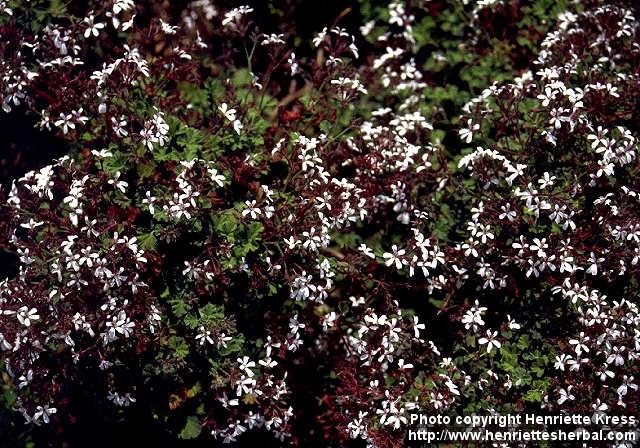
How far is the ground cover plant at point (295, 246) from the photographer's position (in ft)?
14.2

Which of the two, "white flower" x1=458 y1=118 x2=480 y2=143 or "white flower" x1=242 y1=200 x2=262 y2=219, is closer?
"white flower" x1=242 y1=200 x2=262 y2=219

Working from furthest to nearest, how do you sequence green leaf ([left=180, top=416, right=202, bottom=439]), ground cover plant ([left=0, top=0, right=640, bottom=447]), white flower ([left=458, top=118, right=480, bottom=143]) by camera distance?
white flower ([left=458, top=118, right=480, bottom=143]) < green leaf ([left=180, top=416, right=202, bottom=439]) < ground cover plant ([left=0, top=0, right=640, bottom=447])

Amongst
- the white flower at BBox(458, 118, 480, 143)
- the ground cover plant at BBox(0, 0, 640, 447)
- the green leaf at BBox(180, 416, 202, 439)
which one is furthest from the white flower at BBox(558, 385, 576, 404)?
the green leaf at BBox(180, 416, 202, 439)

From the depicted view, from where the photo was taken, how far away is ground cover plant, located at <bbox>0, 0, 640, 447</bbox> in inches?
170

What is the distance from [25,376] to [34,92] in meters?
2.05

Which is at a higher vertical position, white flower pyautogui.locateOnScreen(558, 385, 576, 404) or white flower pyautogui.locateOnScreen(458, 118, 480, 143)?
white flower pyautogui.locateOnScreen(458, 118, 480, 143)

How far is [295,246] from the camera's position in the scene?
4.44 meters

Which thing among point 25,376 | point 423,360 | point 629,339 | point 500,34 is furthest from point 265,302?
point 500,34

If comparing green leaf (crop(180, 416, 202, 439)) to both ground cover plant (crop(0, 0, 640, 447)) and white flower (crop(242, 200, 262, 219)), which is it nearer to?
ground cover plant (crop(0, 0, 640, 447))

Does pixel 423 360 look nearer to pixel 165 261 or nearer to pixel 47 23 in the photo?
pixel 165 261

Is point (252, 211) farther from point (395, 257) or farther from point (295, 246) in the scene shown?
point (395, 257)

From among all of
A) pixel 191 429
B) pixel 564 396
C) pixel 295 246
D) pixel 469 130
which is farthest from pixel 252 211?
pixel 564 396

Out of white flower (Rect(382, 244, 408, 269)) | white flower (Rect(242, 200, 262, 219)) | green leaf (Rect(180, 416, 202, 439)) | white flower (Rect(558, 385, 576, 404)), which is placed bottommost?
green leaf (Rect(180, 416, 202, 439))

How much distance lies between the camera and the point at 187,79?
5.18 meters
